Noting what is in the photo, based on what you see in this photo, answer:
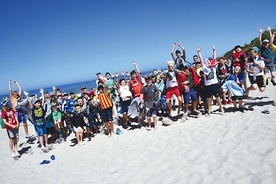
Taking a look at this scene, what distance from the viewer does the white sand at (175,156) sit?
13.0 ft

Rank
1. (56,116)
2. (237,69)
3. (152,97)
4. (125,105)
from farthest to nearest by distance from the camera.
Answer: (56,116)
(125,105)
(237,69)
(152,97)

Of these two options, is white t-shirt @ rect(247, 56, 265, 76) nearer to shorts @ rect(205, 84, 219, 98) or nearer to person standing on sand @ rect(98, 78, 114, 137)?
shorts @ rect(205, 84, 219, 98)

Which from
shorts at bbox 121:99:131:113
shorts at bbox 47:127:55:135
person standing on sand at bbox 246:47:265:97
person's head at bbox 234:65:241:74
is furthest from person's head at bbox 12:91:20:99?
person standing on sand at bbox 246:47:265:97

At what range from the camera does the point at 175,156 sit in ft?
16.8

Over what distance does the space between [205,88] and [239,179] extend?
4.43 m

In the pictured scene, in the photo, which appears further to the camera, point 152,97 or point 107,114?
point 107,114

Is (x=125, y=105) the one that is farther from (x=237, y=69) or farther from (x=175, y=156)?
(x=237, y=69)

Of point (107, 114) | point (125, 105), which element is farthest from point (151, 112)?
point (107, 114)

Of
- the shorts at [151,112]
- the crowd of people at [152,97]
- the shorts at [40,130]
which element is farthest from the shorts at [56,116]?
the shorts at [151,112]

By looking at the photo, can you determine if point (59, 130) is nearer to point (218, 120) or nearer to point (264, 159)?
point (218, 120)

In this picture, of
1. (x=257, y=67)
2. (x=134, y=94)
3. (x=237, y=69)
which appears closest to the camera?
(x=257, y=67)

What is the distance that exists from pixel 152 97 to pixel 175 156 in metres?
2.90

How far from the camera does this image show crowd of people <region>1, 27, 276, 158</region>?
24.7 ft

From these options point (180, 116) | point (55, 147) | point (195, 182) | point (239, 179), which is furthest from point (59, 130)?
point (239, 179)
